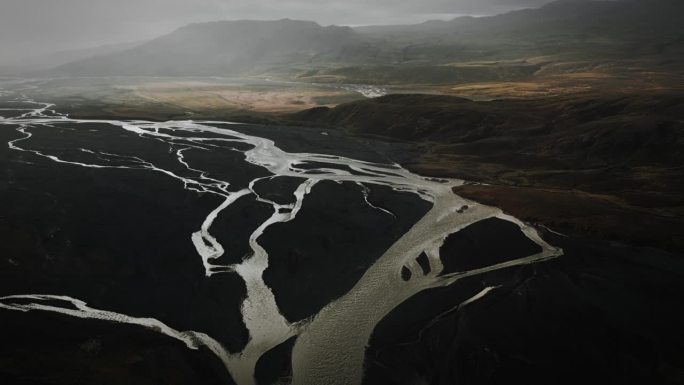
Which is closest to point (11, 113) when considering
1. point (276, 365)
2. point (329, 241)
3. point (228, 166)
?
point (228, 166)

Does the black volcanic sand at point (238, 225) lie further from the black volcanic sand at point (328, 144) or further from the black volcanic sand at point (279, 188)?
the black volcanic sand at point (328, 144)

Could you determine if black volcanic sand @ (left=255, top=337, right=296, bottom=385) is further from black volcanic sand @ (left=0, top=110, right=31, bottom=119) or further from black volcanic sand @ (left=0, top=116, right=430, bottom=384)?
black volcanic sand @ (left=0, top=110, right=31, bottom=119)

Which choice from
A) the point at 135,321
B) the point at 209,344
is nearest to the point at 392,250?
the point at 209,344

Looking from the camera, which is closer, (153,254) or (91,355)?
(91,355)

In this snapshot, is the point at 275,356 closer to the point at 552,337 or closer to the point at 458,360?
the point at 458,360

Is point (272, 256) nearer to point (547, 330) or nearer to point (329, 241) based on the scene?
point (329, 241)

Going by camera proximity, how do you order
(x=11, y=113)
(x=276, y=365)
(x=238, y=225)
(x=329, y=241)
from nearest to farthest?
1. (x=276, y=365)
2. (x=329, y=241)
3. (x=238, y=225)
4. (x=11, y=113)

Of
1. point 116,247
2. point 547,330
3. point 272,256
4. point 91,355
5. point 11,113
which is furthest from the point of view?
point 11,113
